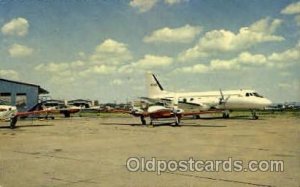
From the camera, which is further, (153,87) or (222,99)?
(153,87)

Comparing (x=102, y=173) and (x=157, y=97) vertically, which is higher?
(x=157, y=97)

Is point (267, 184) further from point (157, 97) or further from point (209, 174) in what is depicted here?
point (157, 97)

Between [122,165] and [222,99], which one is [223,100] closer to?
[222,99]

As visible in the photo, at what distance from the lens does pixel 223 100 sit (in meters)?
50.8

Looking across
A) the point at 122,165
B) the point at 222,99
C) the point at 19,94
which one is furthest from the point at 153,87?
the point at 122,165

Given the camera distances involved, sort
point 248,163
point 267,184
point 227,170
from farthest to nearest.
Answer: point 248,163
point 227,170
point 267,184

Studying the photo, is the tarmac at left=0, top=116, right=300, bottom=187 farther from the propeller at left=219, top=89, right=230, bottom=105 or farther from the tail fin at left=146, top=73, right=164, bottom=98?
the tail fin at left=146, top=73, right=164, bottom=98

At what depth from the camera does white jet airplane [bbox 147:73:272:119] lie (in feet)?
158

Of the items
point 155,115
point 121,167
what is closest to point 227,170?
point 121,167

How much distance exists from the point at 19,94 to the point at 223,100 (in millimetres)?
30617

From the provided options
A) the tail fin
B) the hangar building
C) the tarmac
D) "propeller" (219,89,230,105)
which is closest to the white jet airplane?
"propeller" (219,89,230,105)

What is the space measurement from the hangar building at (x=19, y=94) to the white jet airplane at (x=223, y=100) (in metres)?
19.4

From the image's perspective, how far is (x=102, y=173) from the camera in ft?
34.4

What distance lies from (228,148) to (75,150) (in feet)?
21.4
